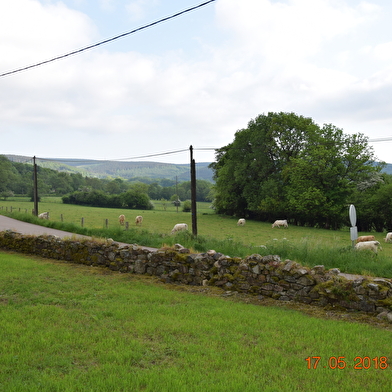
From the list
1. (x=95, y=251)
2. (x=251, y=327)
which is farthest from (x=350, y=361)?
(x=95, y=251)

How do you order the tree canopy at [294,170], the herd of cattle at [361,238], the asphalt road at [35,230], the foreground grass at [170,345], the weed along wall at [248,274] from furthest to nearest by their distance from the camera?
the tree canopy at [294,170] < the asphalt road at [35,230] < the herd of cattle at [361,238] < the weed along wall at [248,274] < the foreground grass at [170,345]

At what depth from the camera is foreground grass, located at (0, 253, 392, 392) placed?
4176 millimetres

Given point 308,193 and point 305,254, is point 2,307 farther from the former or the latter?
point 308,193

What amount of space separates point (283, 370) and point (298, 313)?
2.93 m

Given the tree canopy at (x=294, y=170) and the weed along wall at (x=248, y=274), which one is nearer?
the weed along wall at (x=248, y=274)
